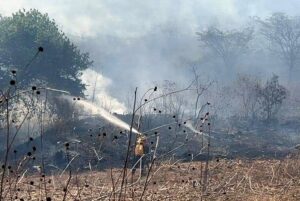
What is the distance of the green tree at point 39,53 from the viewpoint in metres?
21.5

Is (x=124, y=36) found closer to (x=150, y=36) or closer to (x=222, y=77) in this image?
(x=150, y=36)

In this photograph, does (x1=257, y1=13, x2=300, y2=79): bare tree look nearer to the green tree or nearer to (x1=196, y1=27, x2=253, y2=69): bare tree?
(x1=196, y1=27, x2=253, y2=69): bare tree

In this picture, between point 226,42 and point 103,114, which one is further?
point 226,42

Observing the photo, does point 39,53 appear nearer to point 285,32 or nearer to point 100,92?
point 100,92

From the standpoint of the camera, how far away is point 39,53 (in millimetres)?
21422

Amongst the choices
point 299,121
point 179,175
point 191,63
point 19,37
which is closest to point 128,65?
point 191,63

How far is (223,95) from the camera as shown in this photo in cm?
3494

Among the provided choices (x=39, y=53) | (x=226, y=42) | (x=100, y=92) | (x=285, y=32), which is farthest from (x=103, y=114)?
(x=285, y=32)

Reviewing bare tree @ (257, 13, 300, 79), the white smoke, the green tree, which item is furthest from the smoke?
bare tree @ (257, 13, 300, 79)

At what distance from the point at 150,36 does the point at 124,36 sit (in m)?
3.22

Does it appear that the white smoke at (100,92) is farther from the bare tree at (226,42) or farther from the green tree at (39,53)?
the green tree at (39,53)

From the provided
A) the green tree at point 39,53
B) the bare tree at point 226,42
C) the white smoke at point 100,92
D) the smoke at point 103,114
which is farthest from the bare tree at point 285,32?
the green tree at point 39,53

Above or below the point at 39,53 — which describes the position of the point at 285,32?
above

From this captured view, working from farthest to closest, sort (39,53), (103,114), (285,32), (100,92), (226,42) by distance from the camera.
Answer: (285,32)
(226,42)
(100,92)
(103,114)
(39,53)
